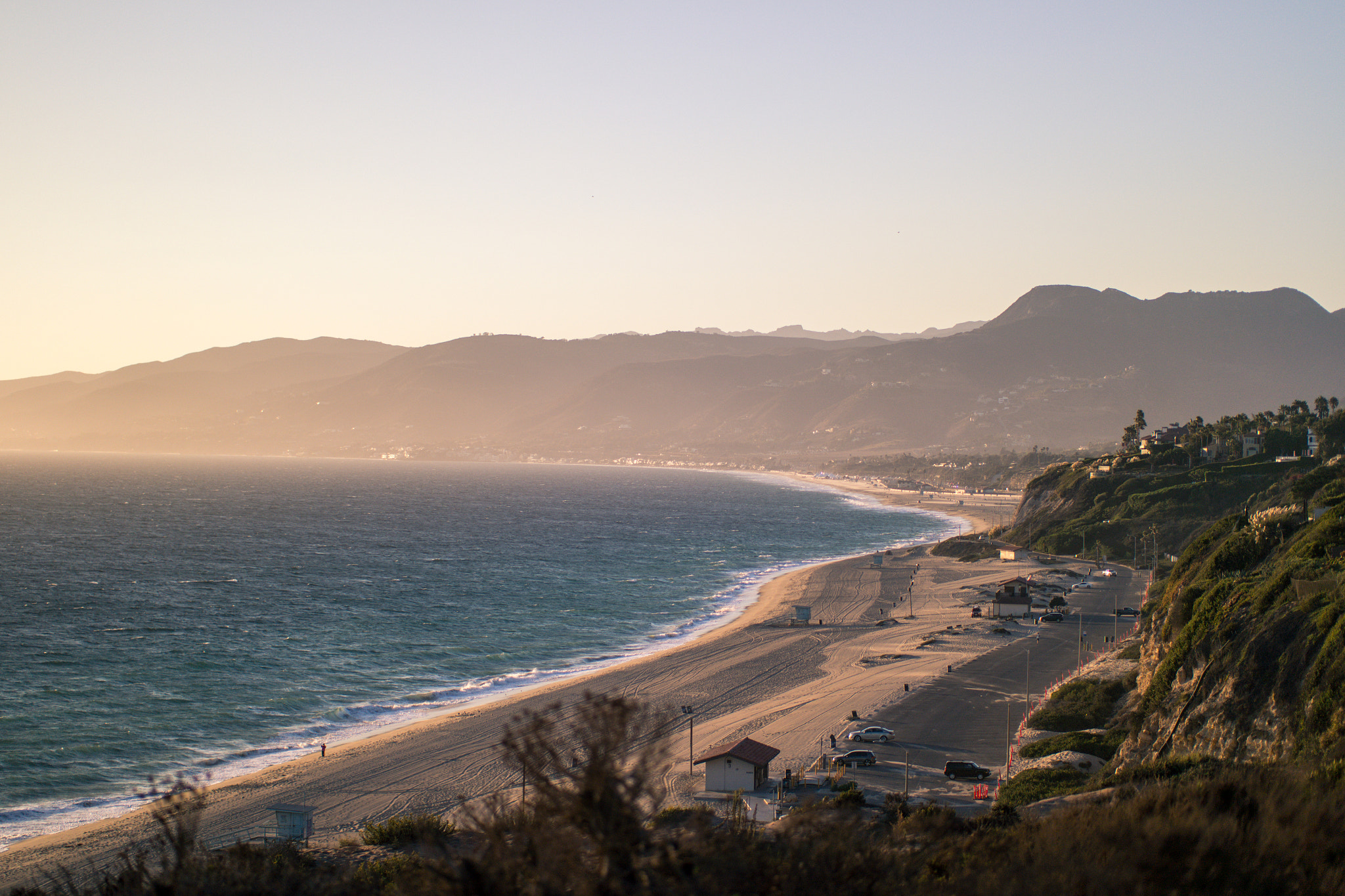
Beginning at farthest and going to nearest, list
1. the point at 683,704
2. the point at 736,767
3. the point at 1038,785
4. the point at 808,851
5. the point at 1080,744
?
the point at 683,704 < the point at 1080,744 < the point at 736,767 < the point at 1038,785 < the point at 808,851

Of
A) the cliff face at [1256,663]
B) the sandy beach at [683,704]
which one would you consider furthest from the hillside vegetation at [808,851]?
the sandy beach at [683,704]

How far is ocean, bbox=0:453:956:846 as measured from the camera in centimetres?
3416

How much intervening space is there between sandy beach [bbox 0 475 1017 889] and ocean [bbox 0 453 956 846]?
2.35 m

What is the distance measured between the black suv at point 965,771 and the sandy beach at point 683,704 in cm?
489

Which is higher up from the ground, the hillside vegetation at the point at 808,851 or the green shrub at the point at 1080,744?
the hillside vegetation at the point at 808,851

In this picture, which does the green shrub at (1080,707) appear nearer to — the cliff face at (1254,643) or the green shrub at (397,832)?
the cliff face at (1254,643)

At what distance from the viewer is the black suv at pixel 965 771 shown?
2911 centimetres

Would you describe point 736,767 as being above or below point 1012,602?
above

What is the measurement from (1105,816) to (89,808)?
30.1 meters

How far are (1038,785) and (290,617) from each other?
162 feet

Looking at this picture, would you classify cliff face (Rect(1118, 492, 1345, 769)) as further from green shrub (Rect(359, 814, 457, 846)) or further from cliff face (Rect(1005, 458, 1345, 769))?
green shrub (Rect(359, 814, 457, 846))

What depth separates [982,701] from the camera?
38.9 m

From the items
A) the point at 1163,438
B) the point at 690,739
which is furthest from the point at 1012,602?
the point at 1163,438

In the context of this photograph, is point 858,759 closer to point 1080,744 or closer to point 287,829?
point 1080,744
